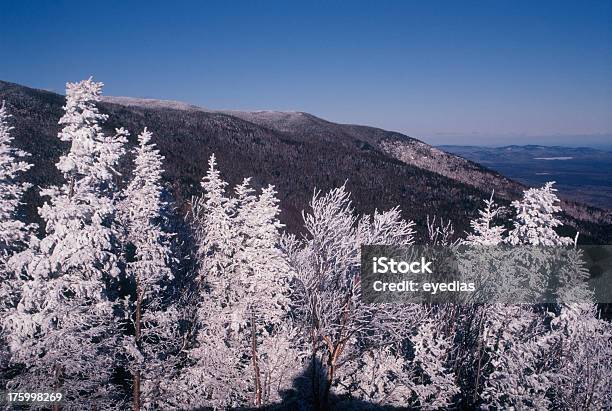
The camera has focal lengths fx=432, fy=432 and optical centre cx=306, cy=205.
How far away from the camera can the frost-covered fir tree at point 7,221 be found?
498 inches

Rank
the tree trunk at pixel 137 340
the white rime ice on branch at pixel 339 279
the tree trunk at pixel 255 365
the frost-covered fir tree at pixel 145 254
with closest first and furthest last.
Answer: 1. the frost-covered fir tree at pixel 145 254
2. the tree trunk at pixel 137 340
3. the white rime ice on branch at pixel 339 279
4. the tree trunk at pixel 255 365

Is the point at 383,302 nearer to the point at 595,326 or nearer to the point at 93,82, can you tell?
the point at 595,326

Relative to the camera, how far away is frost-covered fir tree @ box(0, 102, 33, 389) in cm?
1264

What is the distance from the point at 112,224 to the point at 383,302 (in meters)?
9.91

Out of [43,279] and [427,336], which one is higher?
[43,279]

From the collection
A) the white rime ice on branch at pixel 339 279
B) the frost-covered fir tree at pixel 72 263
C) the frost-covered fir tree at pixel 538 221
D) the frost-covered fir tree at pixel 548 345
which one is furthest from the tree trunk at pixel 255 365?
the frost-covered fir tree at pixel 538 221

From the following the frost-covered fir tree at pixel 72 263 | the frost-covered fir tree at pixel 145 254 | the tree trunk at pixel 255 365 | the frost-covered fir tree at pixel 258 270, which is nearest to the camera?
the frost-covered fir tree at pixel 72 263

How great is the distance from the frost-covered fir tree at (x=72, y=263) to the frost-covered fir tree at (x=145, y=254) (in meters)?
1.25

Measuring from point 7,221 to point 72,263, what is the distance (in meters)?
2.56

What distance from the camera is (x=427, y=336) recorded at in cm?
1877

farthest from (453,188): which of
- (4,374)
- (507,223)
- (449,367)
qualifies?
(4,374)

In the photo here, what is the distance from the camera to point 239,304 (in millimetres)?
17266

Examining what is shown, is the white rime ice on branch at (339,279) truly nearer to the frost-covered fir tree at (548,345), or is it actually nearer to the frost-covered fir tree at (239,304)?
the frost-covered fir tree at (239,304)

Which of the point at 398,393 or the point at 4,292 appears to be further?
the point at 398,393
